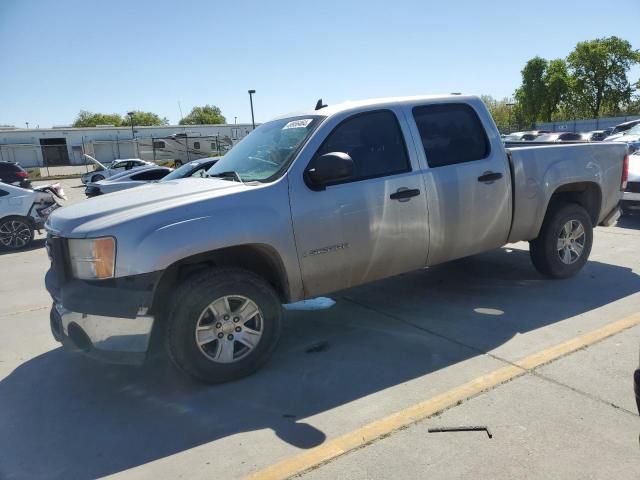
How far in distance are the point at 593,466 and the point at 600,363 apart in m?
1.28

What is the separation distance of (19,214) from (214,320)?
893 centimetres

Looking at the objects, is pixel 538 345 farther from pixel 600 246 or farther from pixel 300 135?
pixel 600 246

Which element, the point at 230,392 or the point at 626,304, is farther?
the point at 626,304

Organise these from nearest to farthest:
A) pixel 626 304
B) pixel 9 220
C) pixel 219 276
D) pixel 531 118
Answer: pixel 219 276, pixel 626 304, pixel 9 220, pixel 531 118

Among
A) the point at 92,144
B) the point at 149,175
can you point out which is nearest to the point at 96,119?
the point at 92,144

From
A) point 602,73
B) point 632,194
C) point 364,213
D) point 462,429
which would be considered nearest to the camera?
point 462,429

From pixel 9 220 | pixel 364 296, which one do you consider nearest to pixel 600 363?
pixel 364 296

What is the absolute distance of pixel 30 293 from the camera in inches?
265

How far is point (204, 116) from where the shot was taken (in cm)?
11112

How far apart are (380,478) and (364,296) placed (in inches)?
121

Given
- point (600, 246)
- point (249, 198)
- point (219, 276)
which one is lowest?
point (600, 246)

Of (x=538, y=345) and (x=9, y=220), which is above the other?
(x=9, y=220)

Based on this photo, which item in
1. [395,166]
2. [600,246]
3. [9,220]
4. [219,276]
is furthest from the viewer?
[9,220]

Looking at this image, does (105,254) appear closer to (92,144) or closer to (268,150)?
(268,150)
